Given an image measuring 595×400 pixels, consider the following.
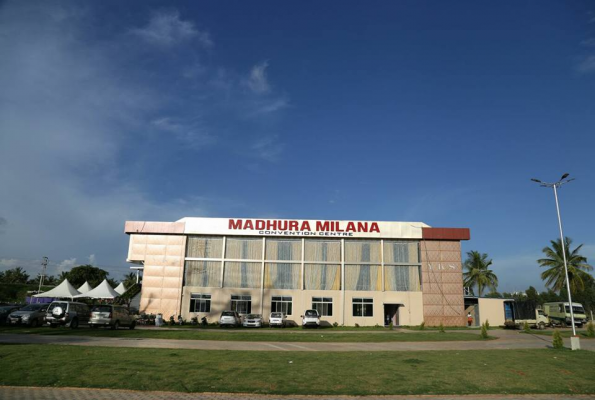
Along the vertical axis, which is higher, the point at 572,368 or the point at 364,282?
the point at 364,282

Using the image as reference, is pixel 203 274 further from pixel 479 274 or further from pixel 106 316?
pixel 479 274

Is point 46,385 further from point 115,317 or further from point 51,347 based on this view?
point 115,317

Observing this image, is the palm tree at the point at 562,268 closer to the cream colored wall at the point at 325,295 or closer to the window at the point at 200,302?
the cream colored wall at the point at 325,295

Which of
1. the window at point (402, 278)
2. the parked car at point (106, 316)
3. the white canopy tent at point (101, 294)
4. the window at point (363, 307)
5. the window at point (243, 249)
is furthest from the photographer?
the window at point (243, 249)

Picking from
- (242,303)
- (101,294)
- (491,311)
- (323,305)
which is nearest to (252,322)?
(242,303)

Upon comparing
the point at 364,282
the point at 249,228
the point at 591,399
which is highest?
the point at 249,228

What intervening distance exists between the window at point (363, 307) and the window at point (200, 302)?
1667 centimetres

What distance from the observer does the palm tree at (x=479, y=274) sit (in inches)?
2904

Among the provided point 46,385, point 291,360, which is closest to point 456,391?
point 291,360

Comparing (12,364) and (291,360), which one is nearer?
(12,364)

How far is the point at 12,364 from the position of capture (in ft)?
42.4

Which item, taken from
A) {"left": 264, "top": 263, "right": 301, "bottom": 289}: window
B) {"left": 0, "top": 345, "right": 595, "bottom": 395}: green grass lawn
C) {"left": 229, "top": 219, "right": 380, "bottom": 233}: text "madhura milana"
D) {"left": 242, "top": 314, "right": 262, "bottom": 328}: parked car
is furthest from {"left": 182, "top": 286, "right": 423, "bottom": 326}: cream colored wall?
{"left": 0, "top": 345, "right": 595, "bottom": 395}: green grass lawn

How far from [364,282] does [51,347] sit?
36.6 meters

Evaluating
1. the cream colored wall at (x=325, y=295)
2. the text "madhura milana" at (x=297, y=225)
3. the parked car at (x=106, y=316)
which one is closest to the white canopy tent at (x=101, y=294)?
the cream colored wall at (x=325, y=295)
